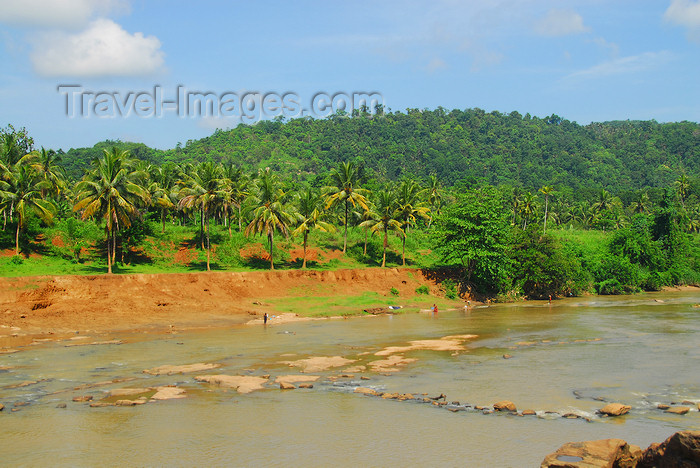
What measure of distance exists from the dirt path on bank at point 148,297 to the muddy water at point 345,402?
4359 millimetres

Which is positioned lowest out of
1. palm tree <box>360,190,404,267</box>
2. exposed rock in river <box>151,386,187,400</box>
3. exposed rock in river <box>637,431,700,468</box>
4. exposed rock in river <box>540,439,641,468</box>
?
exposed rock in river <box>151,386,187,400</box>

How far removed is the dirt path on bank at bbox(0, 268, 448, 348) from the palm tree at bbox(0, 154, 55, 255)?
12049 millimetres

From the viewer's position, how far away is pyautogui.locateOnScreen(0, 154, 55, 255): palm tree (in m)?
48.7

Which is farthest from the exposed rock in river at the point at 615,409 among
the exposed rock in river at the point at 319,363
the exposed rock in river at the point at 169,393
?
the exposed rock in river at the point at 169,393

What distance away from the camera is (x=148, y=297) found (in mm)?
43000

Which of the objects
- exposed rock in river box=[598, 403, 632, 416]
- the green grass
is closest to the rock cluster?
exposed rock in river box=[598, 403, 632, 416]

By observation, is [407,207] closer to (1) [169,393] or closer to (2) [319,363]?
(2) [319,363]

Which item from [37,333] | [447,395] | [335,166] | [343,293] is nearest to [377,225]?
[343,293]

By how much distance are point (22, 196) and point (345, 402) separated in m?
41.7

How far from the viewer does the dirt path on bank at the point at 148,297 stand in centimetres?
3709

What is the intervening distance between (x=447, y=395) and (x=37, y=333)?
26339 mm

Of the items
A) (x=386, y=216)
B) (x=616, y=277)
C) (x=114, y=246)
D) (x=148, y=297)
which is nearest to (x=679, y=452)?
(x=148, y=297)

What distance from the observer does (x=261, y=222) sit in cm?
5391

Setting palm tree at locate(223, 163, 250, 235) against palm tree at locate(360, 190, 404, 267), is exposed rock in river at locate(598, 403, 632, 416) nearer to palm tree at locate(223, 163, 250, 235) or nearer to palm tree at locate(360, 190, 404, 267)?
palm tree at locate(360, 190, 404, 267)
